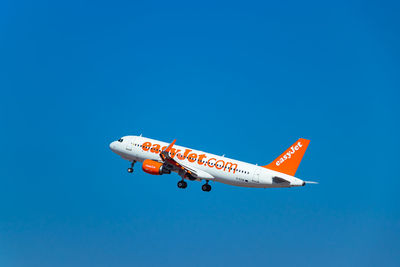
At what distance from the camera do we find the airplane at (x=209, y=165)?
255 ft

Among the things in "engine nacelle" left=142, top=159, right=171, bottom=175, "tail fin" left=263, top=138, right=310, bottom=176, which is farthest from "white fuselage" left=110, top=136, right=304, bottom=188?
"engine nacelle" left=142, top=159, right=171, bottom=175

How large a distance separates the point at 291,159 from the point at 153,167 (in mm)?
18441

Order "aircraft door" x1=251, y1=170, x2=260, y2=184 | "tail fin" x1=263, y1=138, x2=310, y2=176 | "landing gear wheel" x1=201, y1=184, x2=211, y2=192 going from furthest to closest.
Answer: "landing gear wheel" x1=201, y1=184, x2=211, y2=192, "tail fin" x1=263, y1=138, x2=310, y2=176, "aircraft door" x1=251, y1=170, x2=260, y2=184

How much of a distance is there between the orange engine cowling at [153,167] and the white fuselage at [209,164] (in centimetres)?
197

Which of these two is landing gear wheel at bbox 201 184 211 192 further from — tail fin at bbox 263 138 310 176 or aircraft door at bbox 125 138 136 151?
aircraft door at bbox 125 138 136 151

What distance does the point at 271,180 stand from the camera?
254 feet

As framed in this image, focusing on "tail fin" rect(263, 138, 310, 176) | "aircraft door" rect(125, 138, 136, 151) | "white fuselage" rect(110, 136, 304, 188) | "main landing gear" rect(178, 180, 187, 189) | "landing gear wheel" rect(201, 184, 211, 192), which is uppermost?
"tail fin" rect(263, 138, 310, 176)

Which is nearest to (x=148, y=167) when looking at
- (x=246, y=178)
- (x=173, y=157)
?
(x=173, y=157)

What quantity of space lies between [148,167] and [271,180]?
55.5 feet

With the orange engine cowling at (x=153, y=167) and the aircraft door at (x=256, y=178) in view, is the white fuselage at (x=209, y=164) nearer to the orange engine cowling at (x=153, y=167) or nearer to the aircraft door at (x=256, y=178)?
the aircraft door at (x=256, y=178)

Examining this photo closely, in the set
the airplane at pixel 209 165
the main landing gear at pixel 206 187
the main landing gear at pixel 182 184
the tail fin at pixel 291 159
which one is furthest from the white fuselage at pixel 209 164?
the main landing gear at pixel 206 187

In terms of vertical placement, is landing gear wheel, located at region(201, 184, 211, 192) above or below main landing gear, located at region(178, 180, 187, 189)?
above

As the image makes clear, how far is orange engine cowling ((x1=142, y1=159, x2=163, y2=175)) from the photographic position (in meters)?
82.5

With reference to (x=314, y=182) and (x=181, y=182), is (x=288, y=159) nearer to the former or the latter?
(x=314, y=182)
